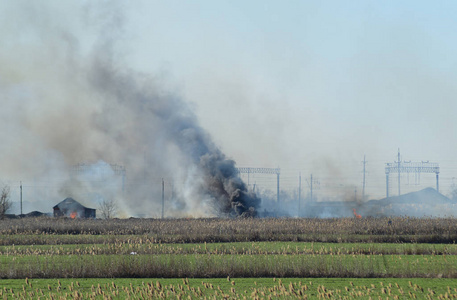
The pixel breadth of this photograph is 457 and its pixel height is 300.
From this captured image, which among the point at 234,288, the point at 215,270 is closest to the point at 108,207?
the point at 215,270

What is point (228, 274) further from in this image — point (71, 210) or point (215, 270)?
point (71, 210)

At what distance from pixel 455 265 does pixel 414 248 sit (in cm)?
945

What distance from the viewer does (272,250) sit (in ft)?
160

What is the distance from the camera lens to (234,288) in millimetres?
30969

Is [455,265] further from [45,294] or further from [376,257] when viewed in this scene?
[45,294]

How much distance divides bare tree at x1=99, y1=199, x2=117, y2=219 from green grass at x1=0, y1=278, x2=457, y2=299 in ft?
269

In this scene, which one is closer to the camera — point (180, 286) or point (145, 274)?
point (180, 286)

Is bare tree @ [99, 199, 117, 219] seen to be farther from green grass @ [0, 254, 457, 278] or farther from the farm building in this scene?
green grass @ [0, 254, 457, 278]

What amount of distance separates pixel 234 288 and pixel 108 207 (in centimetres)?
8769

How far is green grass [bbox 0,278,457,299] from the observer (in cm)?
2881

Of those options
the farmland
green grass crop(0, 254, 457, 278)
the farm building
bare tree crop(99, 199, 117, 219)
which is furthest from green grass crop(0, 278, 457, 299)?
bare tree crop(99, 199, 117, 219)

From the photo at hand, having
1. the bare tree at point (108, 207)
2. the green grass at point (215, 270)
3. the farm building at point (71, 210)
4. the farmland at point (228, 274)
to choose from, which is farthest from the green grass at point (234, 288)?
the bare tree at point (108, 207)

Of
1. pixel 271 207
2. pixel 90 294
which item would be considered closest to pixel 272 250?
pixel 90 294

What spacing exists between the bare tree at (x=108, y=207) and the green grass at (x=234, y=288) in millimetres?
82074
